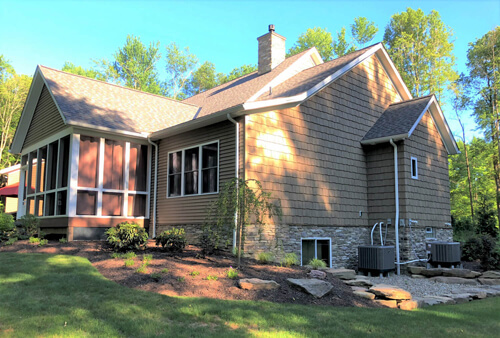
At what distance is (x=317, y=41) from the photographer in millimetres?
31656

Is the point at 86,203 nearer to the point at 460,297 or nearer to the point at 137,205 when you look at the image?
the point at 137,205

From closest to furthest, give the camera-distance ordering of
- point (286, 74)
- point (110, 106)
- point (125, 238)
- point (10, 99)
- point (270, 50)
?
point (125, 238) → point (110, 106) → point (286, 74) → point (270, 50) → point (10, 99)

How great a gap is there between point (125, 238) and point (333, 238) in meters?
6.18

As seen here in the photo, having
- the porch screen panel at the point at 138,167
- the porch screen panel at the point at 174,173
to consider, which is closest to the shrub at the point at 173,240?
the porch screen panel at the point at 174,173

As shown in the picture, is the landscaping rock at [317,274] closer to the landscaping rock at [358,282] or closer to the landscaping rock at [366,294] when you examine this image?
the landscaping rock at [358,282]

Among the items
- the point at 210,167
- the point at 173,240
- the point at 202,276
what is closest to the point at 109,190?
the point at 210,167

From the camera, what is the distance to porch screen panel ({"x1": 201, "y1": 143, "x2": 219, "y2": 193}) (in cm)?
1070

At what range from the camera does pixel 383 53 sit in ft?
47.1

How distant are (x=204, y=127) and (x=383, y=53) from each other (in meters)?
→ 7.60

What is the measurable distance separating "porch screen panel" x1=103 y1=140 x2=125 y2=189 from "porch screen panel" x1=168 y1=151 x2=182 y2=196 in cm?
154

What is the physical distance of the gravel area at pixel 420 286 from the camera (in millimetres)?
9070

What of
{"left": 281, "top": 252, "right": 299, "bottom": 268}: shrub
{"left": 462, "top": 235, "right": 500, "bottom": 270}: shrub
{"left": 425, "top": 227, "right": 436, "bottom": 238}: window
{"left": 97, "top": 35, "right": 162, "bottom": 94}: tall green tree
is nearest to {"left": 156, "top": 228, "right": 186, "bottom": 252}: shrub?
{"left": 281, "top": 252, "right": 299, "bottom": 268}: shrub

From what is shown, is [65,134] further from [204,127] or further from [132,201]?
[204,127]

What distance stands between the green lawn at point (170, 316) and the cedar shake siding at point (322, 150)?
4536 mm
